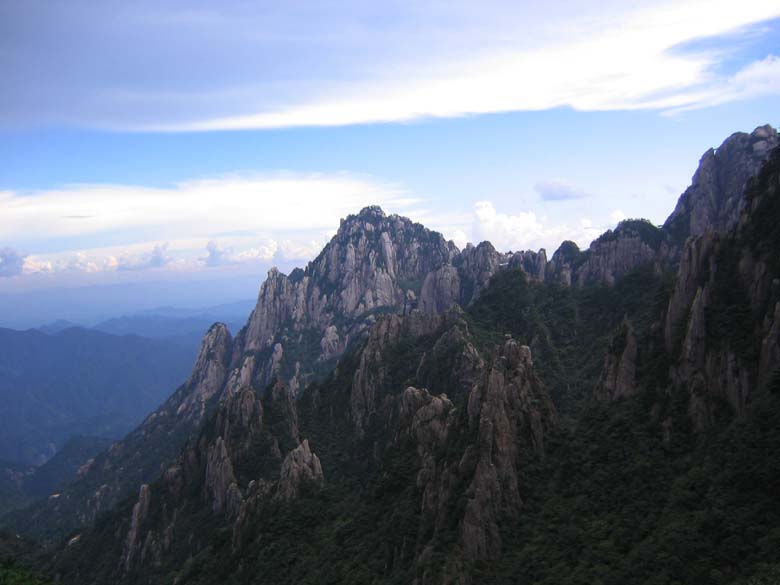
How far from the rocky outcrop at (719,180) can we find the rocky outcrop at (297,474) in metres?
98.8

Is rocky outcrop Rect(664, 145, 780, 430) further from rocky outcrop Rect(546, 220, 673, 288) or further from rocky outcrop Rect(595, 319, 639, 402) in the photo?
rocky outcrop Rect(546, 220, 673, 288)

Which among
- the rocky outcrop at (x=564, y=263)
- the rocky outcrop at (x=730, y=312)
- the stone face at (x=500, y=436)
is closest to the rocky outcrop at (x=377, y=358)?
the rocky outcrop at (x=564, y=263)

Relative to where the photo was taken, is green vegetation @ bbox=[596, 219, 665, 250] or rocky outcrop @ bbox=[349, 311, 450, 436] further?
green vegetation @ bbox=[596, 219, 665, 250]

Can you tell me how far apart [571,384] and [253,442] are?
55527 millimetres

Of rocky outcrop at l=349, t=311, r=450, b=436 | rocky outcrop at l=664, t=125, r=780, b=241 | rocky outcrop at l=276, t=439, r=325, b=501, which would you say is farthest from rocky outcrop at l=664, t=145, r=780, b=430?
rocky outcrop at l=664, t=125, r=780, b=241

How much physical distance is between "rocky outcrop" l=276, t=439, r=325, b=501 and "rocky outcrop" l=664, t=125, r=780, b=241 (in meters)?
98.8

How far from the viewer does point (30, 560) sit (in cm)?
12794

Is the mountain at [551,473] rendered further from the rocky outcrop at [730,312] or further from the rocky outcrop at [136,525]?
the rocky outcrop at [136,525]

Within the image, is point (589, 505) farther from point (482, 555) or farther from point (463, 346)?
point (463, 346)

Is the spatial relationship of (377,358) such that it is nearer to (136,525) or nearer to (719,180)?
(136,525)

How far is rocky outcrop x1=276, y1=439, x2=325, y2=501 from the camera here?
87.6 m

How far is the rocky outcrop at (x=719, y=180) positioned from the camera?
144 m

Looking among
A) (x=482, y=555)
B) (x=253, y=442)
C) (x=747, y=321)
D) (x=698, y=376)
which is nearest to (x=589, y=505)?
(x=482, y=555)

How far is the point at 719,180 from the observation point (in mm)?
153500
